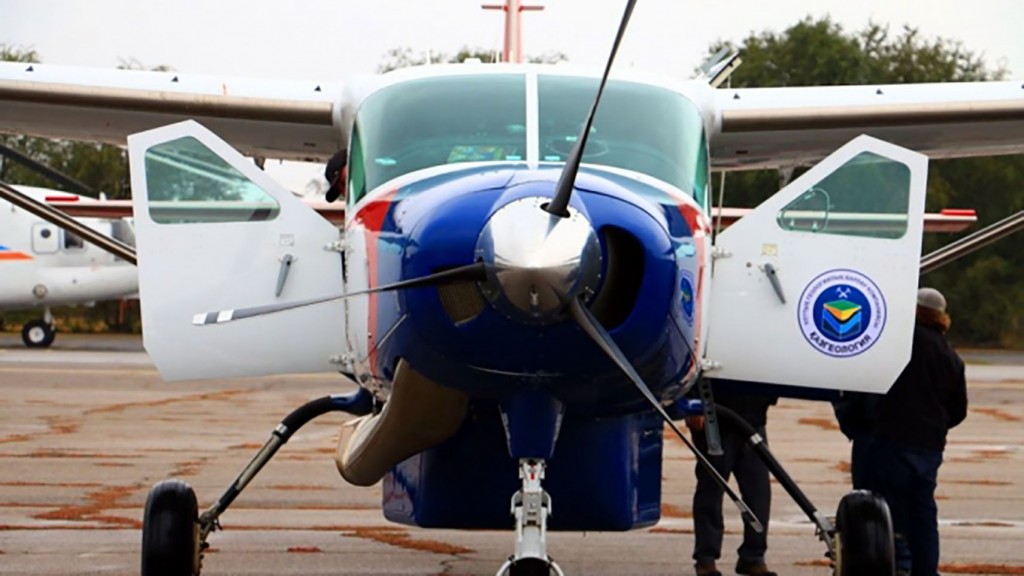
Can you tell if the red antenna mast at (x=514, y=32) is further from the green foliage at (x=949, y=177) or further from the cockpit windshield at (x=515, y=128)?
the green foliage at (x=949, y=177)

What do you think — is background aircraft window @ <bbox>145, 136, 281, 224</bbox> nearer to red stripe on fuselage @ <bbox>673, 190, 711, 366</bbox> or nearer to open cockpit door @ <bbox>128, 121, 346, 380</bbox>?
open cockpit door @ <bbox>128, 121, 346, 380</bbox>

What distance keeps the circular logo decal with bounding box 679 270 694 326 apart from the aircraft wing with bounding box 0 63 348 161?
9.40 feet

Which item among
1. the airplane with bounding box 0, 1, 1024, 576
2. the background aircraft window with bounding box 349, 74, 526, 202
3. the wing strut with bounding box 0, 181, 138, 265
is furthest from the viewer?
the wing strut with bounding box 0, 181, 138, 265

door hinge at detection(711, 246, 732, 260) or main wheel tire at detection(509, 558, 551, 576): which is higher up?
door hinge at detection(711, 246, 732, 260)

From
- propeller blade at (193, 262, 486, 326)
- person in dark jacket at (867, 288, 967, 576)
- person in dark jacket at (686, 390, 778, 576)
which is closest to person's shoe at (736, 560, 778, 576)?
person in dark jacket at (686, 390, 778, 576)

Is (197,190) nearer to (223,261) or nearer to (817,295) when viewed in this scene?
(223,261)

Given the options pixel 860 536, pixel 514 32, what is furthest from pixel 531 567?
pixel 514 32

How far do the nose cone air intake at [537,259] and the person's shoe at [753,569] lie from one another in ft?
14.3

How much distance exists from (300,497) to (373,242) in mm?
6580

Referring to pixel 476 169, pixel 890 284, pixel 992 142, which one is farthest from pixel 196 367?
pixel 992 142

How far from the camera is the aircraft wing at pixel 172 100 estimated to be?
8992 millimetres

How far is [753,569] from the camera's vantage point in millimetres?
9375

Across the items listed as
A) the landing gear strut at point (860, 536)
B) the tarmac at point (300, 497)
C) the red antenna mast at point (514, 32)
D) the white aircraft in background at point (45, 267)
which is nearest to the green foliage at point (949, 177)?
the white aircraft in background at point (45, 267)

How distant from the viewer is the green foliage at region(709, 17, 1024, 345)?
139 ft
